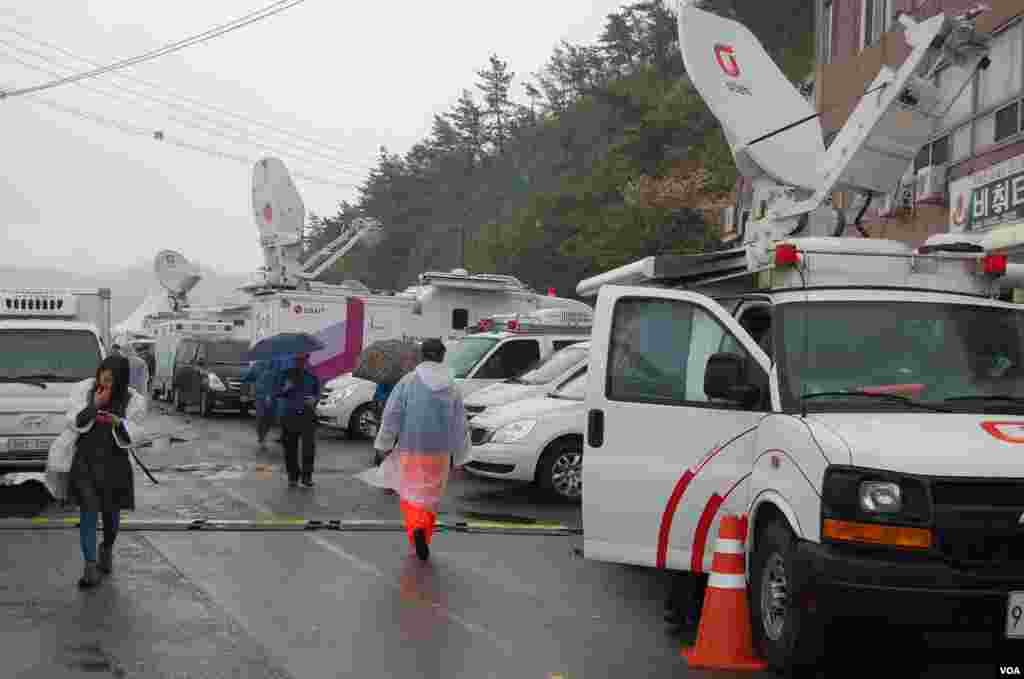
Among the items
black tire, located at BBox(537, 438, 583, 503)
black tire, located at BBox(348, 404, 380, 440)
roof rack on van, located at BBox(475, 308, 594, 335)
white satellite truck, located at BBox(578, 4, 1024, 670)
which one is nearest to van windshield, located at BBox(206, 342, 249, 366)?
black tire, located at BBox(348, 404, 380, 440)

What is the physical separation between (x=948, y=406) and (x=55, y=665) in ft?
15.8

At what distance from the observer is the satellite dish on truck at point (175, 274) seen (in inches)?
1559

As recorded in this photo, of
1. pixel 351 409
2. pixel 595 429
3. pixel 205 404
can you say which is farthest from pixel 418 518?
pixel 205 404

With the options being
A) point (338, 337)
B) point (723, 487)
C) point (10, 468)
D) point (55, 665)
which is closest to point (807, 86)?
point (338, 337)

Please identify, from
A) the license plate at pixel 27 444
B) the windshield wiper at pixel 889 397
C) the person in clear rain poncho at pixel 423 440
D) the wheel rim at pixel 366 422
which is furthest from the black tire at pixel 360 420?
the windshield wiper at pixel 889 397

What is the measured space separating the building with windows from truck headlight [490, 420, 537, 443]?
206 inches

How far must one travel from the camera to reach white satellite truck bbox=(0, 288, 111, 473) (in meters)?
12.2

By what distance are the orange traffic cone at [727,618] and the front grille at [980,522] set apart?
A: 131cm

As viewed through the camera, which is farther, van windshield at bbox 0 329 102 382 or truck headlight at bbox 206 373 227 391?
truck headlight at bbox 206 373 227 391

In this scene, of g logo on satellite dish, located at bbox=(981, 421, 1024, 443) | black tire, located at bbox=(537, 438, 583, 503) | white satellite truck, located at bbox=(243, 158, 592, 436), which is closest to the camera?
g logo on satellite dish, located at bbox=(981, 421, 1024, 443)

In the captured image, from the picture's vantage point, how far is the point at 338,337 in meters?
24.3

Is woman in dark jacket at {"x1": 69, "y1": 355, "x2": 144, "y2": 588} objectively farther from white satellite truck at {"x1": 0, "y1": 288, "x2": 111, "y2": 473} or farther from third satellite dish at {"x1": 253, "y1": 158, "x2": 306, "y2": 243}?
third satellite dish at {"x1": 253, "y1": 158, "x2": 306, "y2": 243}

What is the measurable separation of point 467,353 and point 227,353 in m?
11.4

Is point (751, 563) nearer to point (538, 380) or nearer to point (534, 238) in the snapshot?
point (538, 380)
